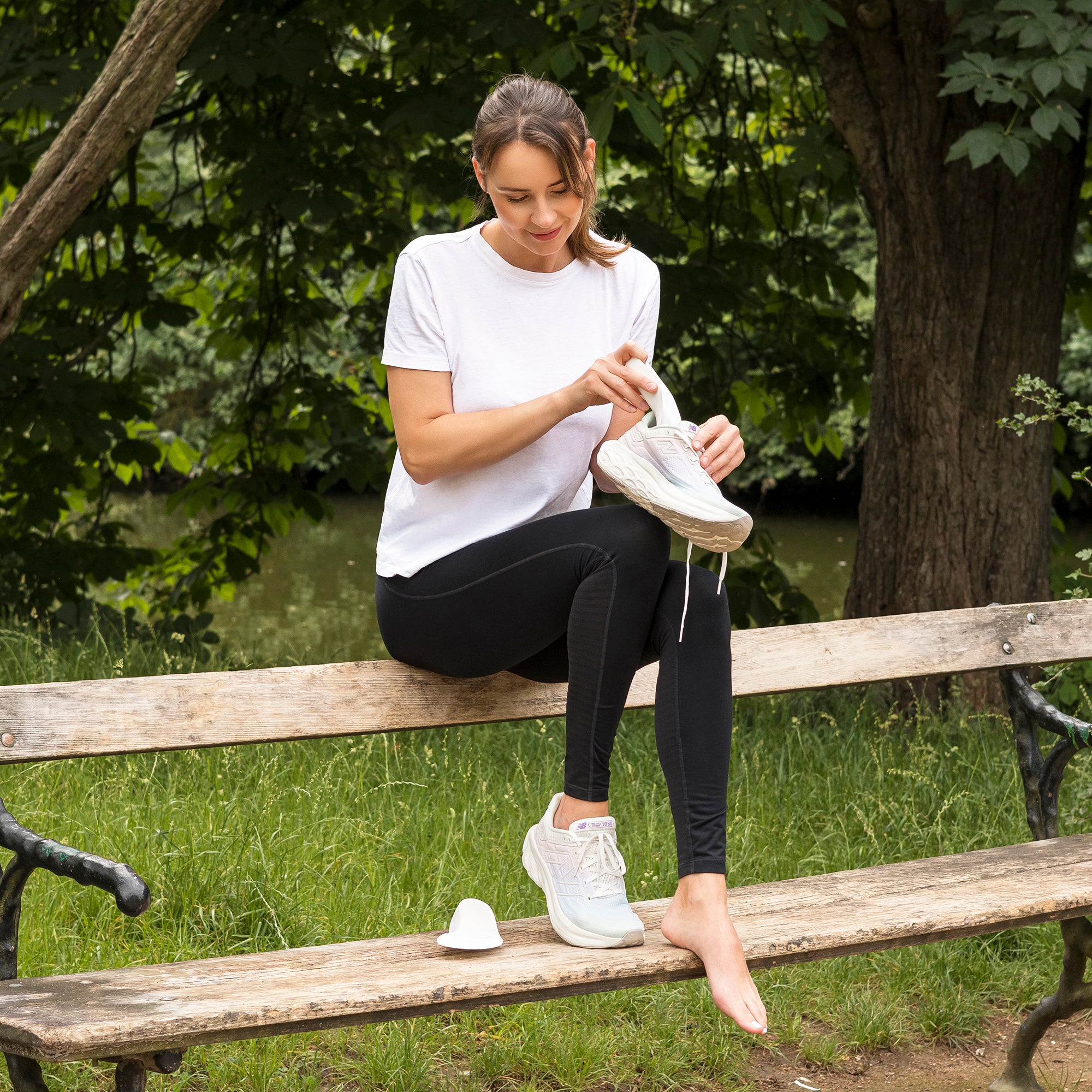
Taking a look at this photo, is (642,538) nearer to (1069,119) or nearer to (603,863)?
(603,863)

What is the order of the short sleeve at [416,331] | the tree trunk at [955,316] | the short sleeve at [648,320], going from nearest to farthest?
1. the short sleeve at [416,331]
2. the short sleeve at [648,320]
3. the tree trunk at [955,316]

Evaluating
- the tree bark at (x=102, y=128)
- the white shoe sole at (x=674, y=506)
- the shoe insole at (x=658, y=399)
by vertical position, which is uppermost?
the tree bark at (x=102, y=128)

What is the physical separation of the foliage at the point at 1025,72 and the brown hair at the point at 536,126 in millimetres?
1531

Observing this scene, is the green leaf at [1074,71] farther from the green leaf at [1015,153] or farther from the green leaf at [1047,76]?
the green leaf at [1015,153]

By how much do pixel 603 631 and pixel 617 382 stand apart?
Result: 37cm

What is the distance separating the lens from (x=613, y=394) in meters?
1.99

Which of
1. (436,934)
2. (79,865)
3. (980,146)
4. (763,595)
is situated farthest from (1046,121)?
(79,865)

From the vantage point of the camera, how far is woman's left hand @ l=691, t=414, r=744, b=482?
202 cm

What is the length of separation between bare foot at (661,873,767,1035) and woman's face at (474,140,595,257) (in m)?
1.04

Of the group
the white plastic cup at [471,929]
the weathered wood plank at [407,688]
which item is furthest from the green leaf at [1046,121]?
the white plastic cup at [471,929]

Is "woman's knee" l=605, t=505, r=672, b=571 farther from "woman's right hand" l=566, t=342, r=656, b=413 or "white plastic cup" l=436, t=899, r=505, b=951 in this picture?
"white plastic cup" l=436, t=899, r=505, b=951

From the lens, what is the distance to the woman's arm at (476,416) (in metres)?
2.00

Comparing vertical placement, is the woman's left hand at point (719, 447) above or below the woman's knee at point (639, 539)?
above

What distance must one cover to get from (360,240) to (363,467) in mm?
1050
